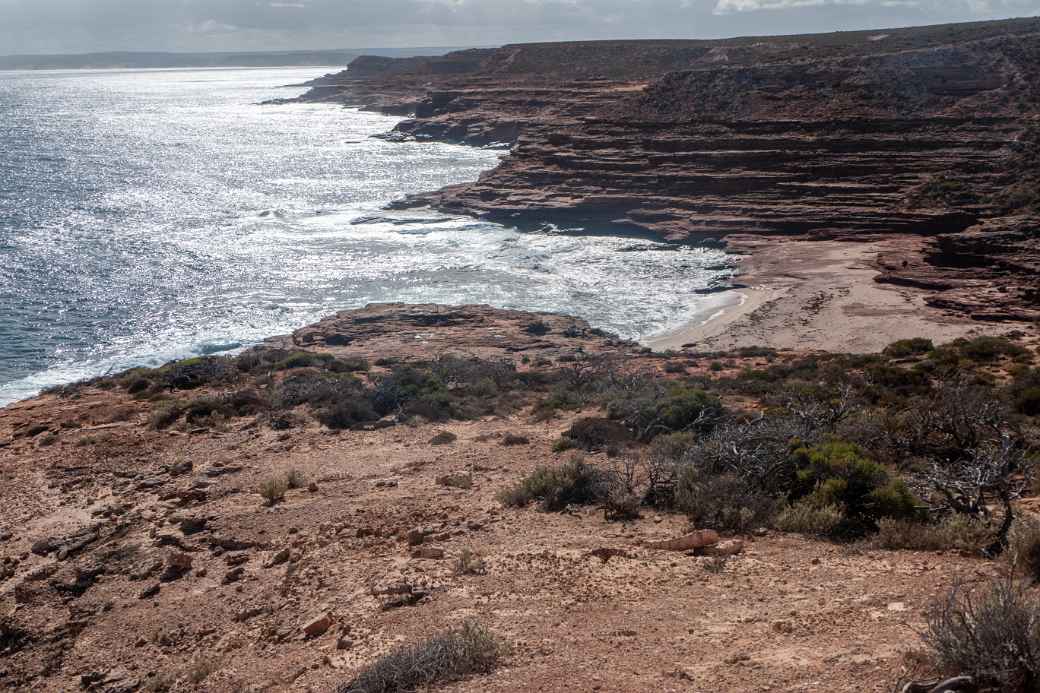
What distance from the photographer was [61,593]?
32.7 ft

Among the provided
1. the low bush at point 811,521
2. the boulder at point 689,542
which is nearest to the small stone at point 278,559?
the boulder at point 689,542

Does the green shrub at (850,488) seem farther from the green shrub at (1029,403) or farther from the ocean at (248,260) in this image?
the ocean at (248,260)

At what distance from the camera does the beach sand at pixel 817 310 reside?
26.0 metres

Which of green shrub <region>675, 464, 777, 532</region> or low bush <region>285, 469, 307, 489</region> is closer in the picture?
green shrub <region>675, 464, 777, 532</region>

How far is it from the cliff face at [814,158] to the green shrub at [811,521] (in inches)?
820

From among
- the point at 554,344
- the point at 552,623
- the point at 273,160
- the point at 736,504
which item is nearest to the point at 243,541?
the point at 552,623

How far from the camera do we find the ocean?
30703 mm

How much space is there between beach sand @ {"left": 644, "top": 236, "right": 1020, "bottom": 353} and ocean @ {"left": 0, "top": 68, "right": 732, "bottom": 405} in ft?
5.12

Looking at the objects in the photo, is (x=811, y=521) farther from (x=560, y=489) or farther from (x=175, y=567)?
(x=175, y=567)

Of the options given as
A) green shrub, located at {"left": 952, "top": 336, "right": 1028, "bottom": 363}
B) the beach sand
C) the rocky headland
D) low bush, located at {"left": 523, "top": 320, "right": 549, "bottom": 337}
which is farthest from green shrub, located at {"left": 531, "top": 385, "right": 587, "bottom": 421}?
low bush, located at {"left": 523, "top": 320, "right": 549, "bottom": 337}

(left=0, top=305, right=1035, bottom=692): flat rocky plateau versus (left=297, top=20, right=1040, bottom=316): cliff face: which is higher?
(left=297, top=20, right=1040, bottom=316): cliff face

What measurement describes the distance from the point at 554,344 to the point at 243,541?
17.2m

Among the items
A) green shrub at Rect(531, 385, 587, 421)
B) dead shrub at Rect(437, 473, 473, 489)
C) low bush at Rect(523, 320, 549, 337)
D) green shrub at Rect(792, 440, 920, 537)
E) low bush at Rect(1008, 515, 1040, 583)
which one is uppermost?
low bush at Rect(1008, 515, 1040, 583)

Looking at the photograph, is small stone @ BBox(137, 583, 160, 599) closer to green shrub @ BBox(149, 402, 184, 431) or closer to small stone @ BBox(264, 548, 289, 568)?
small stone @ BBox(264, 548, 289, 568)
